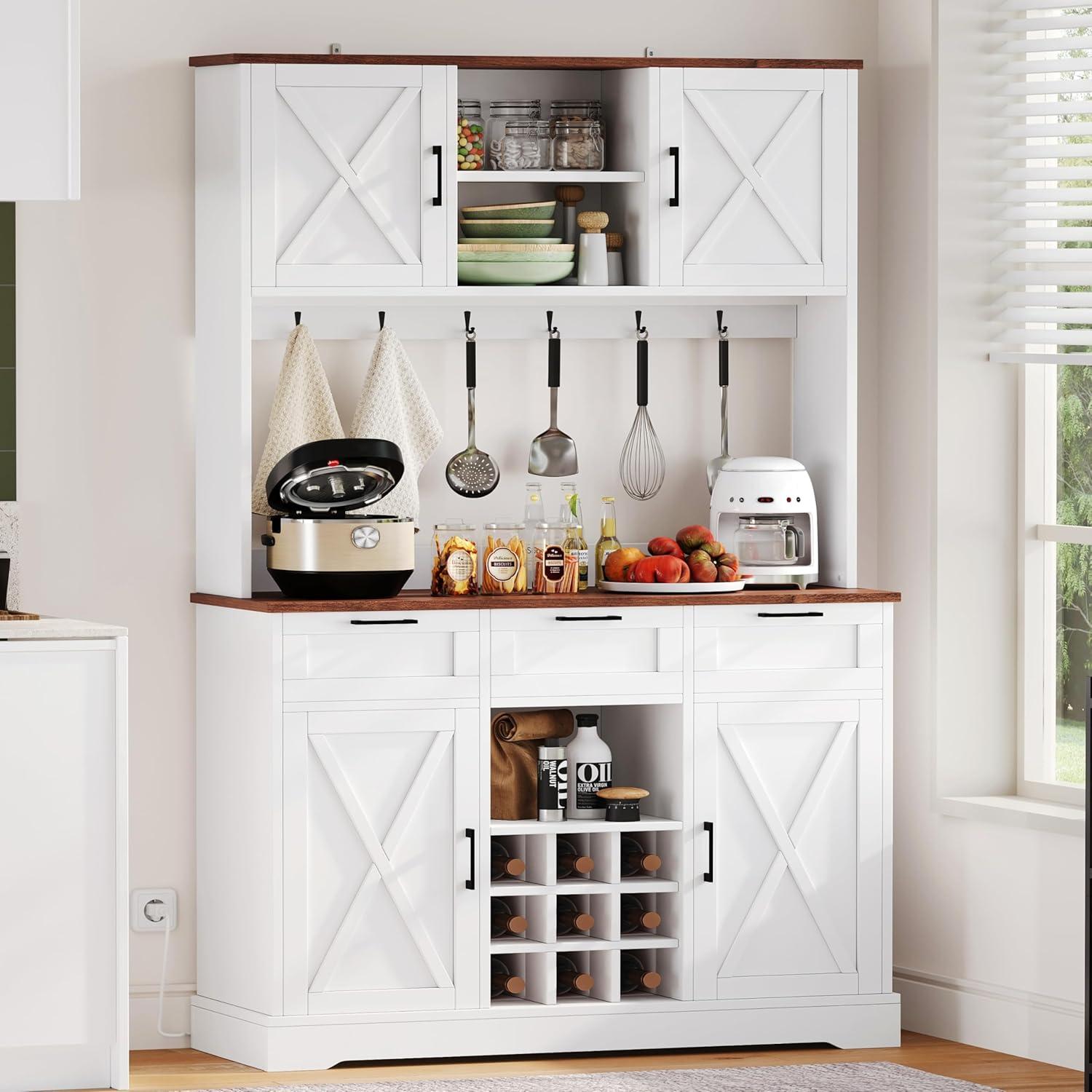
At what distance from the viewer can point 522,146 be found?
3721 millimetres

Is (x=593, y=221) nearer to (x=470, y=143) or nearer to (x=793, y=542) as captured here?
(x=470, y=143)

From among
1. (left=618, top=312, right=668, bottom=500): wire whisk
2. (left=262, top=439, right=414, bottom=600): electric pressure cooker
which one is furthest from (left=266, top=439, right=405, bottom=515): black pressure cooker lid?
(left=618, top=312, right=668, bottom=500): wire whisk

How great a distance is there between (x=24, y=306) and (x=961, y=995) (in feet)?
8.64

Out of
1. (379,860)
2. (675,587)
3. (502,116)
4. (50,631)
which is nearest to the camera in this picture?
(50,631)

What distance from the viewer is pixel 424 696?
3.47 metres

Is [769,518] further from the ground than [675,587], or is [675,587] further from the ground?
[769,518]

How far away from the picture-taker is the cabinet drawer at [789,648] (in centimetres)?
357

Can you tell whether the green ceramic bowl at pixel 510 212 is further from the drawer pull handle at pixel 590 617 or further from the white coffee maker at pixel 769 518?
the drawer pull handle at pixel 590 617

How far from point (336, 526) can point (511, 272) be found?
0.70m

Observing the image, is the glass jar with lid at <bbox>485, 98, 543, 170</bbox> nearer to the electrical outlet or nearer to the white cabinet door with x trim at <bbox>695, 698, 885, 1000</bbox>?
the white cabinet door with x trim at <bbox>695, 698, 885, 1000</bbox>

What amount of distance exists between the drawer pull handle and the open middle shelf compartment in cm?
25

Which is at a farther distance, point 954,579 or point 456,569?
point 954,579

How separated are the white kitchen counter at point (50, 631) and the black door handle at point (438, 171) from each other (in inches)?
44.7

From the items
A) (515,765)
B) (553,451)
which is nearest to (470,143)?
(553,451)
